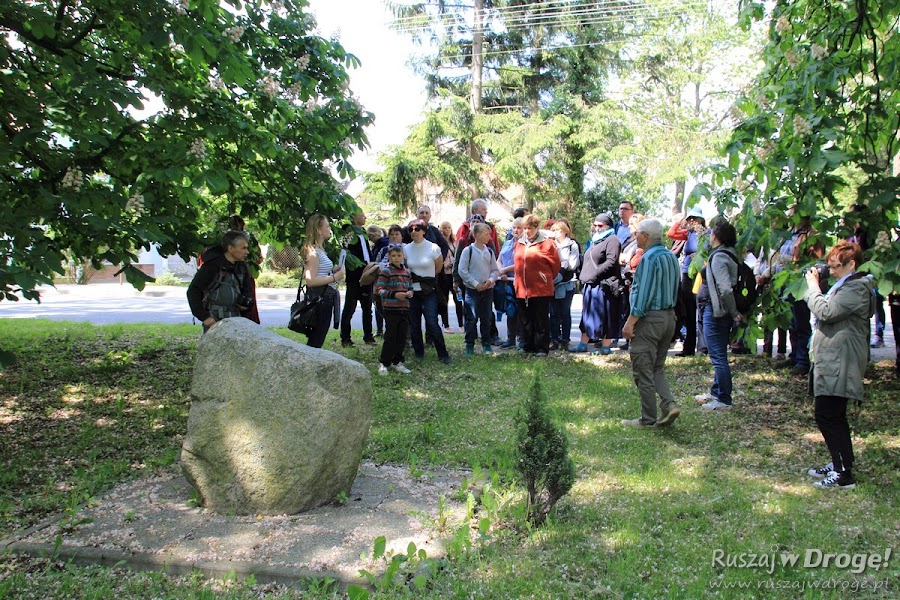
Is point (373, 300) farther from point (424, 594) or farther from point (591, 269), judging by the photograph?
point (424, 594)

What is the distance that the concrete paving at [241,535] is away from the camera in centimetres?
416

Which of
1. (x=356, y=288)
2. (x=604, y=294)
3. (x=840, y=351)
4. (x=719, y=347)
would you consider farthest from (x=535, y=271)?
(x=840, y=351)

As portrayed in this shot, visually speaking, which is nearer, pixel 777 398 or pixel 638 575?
pixel 638 575

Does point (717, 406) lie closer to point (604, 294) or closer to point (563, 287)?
point (604, 294)

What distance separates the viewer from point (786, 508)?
496 centimetres

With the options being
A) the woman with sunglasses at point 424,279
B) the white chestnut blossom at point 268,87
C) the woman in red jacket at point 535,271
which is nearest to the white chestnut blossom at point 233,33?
the white chestnut blossom at point 268,87

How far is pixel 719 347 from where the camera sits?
7.50 metres

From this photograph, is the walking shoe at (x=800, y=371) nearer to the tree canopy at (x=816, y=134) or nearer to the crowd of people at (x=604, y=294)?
the crowd of people at (x=604, y=294)

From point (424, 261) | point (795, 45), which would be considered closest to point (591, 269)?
point (424, 261)

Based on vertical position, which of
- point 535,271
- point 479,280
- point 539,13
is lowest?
point 479,280

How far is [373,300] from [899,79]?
7.17 meters

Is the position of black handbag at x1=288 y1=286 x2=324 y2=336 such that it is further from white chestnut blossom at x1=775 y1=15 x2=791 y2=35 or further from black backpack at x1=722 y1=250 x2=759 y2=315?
white chestnut blossom at x1=775 y1=15 x2=791 y2=35

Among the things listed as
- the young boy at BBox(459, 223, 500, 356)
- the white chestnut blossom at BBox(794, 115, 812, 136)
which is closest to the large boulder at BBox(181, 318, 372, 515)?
the white chestnut blossom at BBox(794, 115, 812, 136)

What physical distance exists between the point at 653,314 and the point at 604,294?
3528 millimetres
